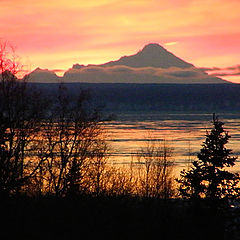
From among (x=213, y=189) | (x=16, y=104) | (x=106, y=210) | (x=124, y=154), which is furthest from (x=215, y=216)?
(x=124, y=154)

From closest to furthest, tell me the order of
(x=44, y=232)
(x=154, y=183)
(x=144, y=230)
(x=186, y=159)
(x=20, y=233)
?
(x=20, y=233)
(x=44, y=232)
(x=144, y=230)
(x=154, y=183)
(x=186, y=159)

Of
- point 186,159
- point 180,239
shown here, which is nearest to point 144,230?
point 180,239

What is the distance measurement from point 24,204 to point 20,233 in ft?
22.9

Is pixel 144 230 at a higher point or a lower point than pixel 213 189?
lower

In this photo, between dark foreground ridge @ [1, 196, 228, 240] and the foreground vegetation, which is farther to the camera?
dark foreground ridge @ [1, 196, 228, 240]

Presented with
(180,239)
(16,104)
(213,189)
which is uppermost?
(16,104)

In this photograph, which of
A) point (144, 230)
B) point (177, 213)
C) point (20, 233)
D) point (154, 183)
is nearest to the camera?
point (20, 233)

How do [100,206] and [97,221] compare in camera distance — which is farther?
[100,206]

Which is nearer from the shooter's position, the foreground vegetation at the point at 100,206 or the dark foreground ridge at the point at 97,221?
A: the foreground vegetation at the point at 100,206

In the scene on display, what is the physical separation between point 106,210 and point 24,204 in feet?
17.6

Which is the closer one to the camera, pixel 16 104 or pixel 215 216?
pixel 215 216

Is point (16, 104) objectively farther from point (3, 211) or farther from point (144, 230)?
point (144, 230)

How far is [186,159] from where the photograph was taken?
86.1m

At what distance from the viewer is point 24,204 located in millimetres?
35688
